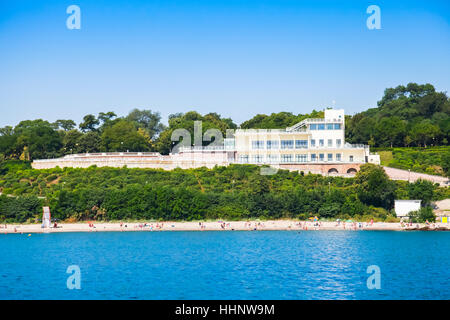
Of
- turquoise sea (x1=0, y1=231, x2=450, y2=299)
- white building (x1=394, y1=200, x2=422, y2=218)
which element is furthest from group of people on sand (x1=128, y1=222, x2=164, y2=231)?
white building (x1=394, y1=200, x2=422, y2=218)

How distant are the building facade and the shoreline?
43.4ft

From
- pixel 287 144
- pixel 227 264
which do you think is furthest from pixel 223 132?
pixel 227 264

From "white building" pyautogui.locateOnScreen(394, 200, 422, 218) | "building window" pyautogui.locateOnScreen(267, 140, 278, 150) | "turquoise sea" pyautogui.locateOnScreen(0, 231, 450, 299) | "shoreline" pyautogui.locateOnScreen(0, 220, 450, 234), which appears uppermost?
"building window" pyautogui.locateOnScreen(267, 140, 278, 150)

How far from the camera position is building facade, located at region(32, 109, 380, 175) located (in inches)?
2753

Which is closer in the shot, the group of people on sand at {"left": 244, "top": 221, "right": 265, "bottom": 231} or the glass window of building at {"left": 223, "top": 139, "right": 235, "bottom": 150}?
the group of people on sand at {"left": 244, "top": 221, "right": 265, "bottom": 231}

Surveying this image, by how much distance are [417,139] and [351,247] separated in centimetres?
3921

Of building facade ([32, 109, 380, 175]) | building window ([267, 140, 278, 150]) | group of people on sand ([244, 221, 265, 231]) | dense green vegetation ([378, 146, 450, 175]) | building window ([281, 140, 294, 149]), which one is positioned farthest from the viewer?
building window ([267, 140, 278, 150])

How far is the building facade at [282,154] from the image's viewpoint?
6994cm

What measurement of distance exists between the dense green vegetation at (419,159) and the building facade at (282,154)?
380cm

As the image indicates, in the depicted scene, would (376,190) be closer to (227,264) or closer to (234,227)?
(234,227)

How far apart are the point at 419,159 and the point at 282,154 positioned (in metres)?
17.5

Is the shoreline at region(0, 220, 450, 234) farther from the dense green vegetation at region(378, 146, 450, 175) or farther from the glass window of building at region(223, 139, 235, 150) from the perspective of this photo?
the glass window of building at region(223, 139, 235, 150)

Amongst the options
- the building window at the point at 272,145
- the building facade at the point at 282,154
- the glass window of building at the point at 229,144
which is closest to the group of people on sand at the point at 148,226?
the building facade at the point at 282,154
